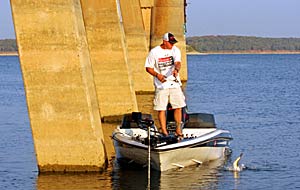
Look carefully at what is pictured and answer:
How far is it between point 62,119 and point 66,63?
41.1 inches

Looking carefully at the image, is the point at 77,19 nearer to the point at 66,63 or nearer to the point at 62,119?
the point at 66,63

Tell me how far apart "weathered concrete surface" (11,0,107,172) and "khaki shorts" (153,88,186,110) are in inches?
53.9

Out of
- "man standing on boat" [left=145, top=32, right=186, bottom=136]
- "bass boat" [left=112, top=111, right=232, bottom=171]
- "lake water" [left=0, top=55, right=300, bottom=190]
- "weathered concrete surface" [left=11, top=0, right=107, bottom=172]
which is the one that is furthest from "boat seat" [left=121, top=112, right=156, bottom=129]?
"weathered concrete surface" [left=11, top=0, right=107, bottom=172]

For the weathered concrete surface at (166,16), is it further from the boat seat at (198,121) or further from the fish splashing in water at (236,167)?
the fish splashing in water at (236,167)

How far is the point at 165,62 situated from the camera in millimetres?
16781

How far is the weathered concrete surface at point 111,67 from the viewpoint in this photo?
2559 cm

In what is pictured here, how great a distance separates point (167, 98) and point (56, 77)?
2242mm

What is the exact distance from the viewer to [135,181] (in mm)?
16281

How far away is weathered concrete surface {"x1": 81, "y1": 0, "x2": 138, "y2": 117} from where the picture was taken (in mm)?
25594

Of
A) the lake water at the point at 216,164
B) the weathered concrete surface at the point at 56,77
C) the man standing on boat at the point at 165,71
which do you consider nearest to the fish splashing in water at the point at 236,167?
the lake water at the point at 216,164

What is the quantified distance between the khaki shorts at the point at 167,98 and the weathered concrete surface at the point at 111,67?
8.68m

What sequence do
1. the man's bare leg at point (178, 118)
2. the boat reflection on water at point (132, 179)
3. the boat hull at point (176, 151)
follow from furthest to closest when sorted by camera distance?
the man's bare leg at point (178, 118) < the boat hull at point (176, 151) < the boat reflection on water at point (132, 179)

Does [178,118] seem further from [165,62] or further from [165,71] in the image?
[165,62]

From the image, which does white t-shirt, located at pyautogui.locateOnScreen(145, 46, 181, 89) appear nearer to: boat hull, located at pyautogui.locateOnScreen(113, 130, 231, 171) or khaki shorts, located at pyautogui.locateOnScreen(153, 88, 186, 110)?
khaki shorts, located at pyautogui.locateOnScreen(153, 88, 186, 110)
